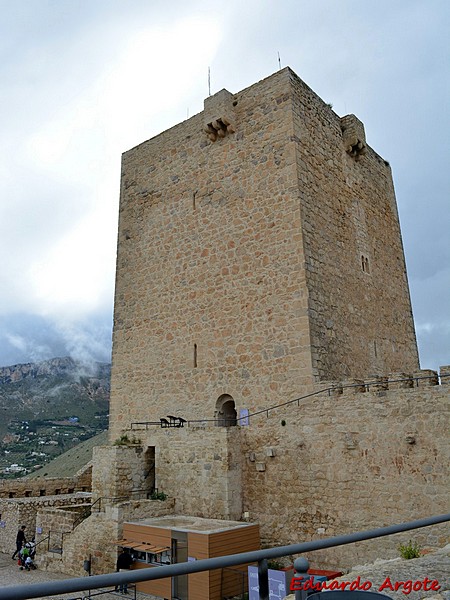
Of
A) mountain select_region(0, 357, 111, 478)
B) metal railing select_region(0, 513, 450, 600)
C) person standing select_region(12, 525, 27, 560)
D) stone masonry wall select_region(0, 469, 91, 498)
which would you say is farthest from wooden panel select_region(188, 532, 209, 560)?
mountain select_region(0, 357, 111, 478)

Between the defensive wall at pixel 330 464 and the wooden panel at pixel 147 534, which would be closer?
the defensive wall at pixel 330 464

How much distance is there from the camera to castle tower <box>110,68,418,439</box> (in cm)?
1147

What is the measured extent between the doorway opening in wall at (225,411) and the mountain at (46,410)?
1213 inches

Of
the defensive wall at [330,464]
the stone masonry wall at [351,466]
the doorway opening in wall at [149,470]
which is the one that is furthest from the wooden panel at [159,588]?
the doorway opening in wall at [149,470]

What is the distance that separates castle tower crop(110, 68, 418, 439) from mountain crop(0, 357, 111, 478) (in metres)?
29.2

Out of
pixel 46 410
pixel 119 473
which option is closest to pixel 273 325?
pixel 119 473

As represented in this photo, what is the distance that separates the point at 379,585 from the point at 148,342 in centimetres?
1088

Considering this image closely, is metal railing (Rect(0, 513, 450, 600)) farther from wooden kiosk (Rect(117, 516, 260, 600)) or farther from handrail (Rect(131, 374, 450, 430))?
handrail (Rect(131, 374, 450, 430))

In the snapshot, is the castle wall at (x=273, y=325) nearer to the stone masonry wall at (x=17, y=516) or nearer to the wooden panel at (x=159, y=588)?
the wooden panel at (x=159, y=588)

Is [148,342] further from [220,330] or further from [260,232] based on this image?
[260,232]

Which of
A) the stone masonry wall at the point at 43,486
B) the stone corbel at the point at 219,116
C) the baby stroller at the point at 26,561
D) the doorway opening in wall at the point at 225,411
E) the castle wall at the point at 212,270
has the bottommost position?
the baby stroller at the point at 26,561

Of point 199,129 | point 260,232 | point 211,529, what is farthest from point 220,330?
point 199,129

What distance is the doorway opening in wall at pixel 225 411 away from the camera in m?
12.2

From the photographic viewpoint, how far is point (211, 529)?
8695mm
